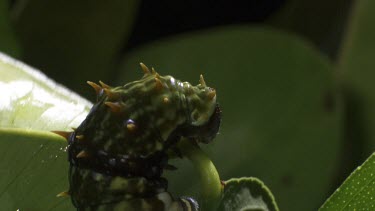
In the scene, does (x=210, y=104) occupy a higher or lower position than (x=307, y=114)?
higher

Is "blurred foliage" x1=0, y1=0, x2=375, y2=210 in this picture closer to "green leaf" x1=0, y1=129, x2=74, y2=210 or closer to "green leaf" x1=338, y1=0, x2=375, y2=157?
"green leaf" x1=338, y1=0, x2=375, y2=157

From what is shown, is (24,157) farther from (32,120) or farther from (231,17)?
(231,17)

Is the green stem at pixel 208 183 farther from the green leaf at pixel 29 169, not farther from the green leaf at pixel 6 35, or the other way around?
the green leaf at pixel 6 35

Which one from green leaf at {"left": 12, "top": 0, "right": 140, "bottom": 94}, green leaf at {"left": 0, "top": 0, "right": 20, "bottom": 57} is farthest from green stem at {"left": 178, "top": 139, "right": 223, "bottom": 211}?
green leaf at {"left": 12, "top": 0, "right": 140, "bottom": 94}

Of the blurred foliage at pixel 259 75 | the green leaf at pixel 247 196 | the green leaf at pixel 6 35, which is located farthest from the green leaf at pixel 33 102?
the blurred foliage at pixel 259 75

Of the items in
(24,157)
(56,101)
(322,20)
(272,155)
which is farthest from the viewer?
(322,20)

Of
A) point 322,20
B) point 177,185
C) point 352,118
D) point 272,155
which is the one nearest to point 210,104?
point 177,185

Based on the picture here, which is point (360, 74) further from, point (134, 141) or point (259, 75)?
point (134, 141)
